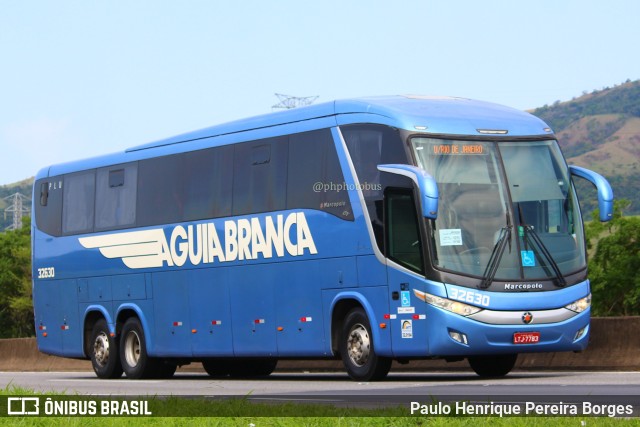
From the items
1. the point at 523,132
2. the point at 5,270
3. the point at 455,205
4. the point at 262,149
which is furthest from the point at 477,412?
the point at 5,270

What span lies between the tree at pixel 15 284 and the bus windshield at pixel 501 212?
73.6 meters

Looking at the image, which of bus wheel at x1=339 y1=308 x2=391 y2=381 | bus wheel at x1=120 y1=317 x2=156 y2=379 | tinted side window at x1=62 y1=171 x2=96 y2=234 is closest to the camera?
bus wheel at x1=339 y1=308 x2=391 y2=381

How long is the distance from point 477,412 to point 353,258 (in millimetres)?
8563

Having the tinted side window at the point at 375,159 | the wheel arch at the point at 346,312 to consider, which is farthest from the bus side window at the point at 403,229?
the wheel arch at the point at 346,312

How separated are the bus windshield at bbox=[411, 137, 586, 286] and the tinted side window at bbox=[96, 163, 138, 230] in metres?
7.78

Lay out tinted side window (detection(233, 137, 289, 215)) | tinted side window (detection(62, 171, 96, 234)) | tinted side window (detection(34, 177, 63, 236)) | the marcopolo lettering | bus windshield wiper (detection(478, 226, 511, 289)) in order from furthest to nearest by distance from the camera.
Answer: tinted side window (detection(34, 177, 63, 236)), tinted side window (detection(62, 171, 96, 234)), tinted side window (detection(233, 137, 289, 215)), the marcopolo lettering, bus windshield wiper (detection(478, 226, 511, 289))

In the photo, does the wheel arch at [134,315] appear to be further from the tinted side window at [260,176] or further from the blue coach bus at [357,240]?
the tinted side window at [260,176]

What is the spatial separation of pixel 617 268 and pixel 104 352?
98.3 feet

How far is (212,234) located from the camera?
23.0 meters

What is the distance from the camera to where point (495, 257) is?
61.4 feet

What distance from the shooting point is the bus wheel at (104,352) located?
25.9m

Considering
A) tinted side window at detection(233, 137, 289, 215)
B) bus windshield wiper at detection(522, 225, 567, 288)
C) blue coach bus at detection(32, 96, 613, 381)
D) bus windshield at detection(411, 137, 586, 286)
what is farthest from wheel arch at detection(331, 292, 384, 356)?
bus windshield wiper at detection(522, 225, 567, 288)

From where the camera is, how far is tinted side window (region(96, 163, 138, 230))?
25297mm

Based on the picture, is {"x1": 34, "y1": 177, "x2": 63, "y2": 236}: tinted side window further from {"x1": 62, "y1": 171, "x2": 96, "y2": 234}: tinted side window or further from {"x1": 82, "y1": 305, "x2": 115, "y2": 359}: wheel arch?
{"x1": 82, "y1": 305, "x2": 115, "y2": 359}: wheel arch
